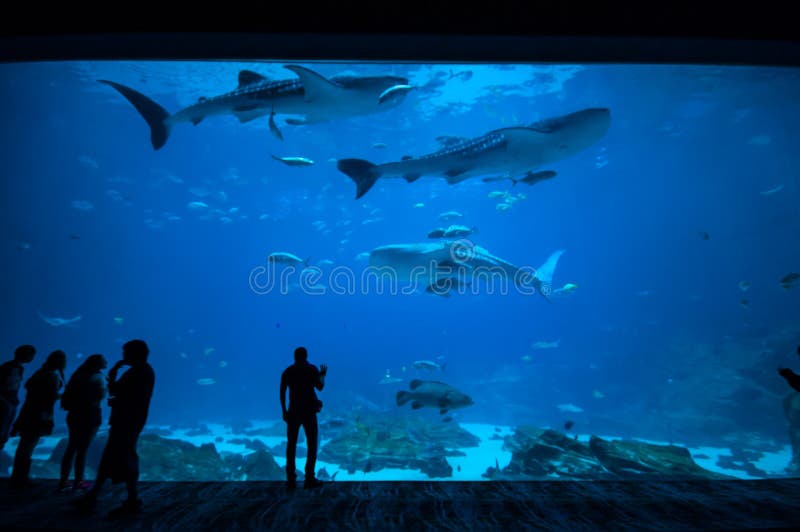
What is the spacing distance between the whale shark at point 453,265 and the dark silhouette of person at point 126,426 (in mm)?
6092

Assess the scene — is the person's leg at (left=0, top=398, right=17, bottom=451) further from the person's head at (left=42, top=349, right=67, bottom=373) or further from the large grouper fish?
the large grouper fish

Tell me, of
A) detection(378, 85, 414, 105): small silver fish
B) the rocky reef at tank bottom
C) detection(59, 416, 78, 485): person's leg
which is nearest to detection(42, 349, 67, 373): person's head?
detection(59, 416, 78, 485): person's leg

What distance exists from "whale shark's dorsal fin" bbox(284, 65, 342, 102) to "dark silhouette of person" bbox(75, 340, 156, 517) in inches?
142

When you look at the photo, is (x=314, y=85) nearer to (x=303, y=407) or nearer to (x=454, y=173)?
(x=454, y=173)

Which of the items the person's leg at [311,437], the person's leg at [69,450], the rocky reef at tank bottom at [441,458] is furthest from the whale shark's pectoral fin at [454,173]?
the person's leg at [69,450]

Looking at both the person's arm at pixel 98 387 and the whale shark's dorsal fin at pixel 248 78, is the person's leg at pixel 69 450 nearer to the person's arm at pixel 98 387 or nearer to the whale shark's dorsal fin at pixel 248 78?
the person's arm at pixel 98 387

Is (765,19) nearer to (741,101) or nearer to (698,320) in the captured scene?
(741,101)

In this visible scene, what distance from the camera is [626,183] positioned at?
48.5 m

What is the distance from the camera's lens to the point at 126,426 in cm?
325

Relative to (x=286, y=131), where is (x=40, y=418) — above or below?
below

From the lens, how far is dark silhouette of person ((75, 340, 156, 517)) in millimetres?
3203

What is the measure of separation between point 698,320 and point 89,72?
5885cm

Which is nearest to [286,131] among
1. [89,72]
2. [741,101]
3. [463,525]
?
[89,72]

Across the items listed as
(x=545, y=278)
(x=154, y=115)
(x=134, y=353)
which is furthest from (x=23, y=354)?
(x=545, y=278)
